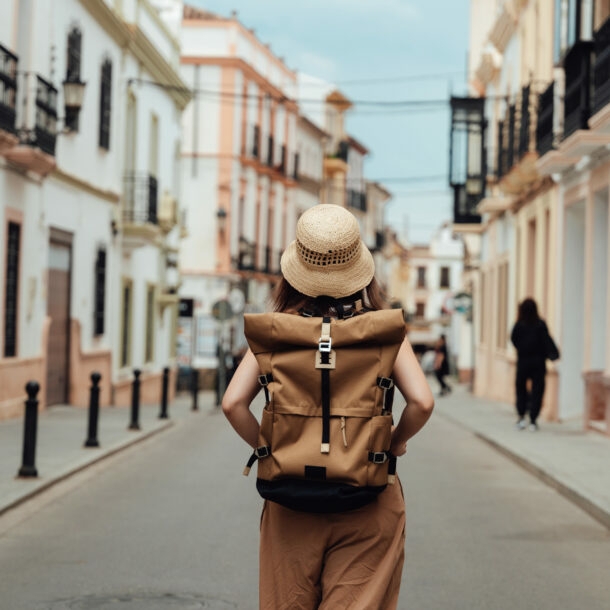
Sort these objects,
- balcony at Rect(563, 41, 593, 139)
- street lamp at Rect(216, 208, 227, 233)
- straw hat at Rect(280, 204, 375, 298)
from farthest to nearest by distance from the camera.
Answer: street lamp at Rect(216, 208, 227, 233)
balcony at Rect(563, 41, 593, 139)
straw hat at Rect(280, 204, 375, 298)

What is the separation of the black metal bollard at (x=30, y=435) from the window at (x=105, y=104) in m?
14.5

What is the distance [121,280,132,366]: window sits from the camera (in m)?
28.8

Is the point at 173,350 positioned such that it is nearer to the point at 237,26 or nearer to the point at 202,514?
the point at 237,26

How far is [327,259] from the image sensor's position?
401 cm

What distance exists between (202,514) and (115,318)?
17.7 metres

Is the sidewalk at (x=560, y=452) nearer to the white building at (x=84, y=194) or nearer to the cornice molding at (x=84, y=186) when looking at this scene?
the white building at (x=84, y=194)

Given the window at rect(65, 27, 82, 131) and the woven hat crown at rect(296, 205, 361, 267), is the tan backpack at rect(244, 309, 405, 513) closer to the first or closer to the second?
the woven hat crown at rect(296, 205, 361, 267)

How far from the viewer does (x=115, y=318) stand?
2756 cm

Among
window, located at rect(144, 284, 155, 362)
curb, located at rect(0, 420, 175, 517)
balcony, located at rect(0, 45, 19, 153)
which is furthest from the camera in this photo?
window, located at rect(144, 284, 155, 362)

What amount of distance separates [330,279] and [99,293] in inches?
887

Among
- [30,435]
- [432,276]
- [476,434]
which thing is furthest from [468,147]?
[432,276]

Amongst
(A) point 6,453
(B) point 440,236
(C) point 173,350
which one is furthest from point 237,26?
(B) point 440,236

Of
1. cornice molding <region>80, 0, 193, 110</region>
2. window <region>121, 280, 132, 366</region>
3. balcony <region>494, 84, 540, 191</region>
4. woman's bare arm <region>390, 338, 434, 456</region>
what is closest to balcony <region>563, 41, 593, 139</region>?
balcony <region>494, 84, 540, 191</region>

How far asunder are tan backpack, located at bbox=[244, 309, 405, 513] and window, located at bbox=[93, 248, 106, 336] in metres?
22.1
